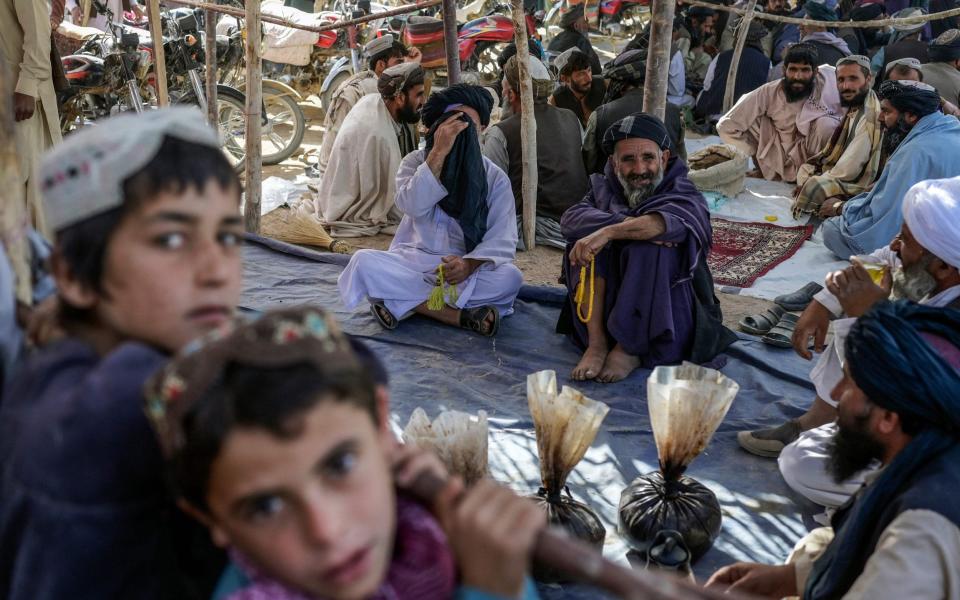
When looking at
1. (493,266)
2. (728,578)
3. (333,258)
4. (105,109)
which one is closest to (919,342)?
(728,578)

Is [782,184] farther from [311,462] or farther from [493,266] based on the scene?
[311,462]

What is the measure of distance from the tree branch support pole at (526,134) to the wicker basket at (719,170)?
57.6 inches

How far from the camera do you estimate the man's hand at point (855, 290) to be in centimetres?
313

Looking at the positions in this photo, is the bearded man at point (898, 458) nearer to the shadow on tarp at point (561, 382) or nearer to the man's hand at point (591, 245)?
the shadow on tarp at point (561, 382)

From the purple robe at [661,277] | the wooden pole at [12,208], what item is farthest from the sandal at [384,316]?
the wooden pole at [12,208]

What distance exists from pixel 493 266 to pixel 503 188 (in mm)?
394

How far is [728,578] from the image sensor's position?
246 centimetres

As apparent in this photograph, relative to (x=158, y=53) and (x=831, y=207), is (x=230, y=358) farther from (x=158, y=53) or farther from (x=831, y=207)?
(x=831, y=207)

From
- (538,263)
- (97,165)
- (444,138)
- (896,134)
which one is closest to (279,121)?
(538,263)

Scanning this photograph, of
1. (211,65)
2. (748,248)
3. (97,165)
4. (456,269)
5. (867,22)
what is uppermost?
(97,165)

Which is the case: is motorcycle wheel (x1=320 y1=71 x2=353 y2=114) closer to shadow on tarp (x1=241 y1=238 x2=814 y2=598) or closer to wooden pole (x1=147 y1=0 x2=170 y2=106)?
wooden pole (x1=147 y1=0 x2=170 y2=106)

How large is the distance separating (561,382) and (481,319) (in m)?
0.62

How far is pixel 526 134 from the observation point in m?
5.86

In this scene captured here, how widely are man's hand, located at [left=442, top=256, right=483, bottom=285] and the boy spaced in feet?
11.1
